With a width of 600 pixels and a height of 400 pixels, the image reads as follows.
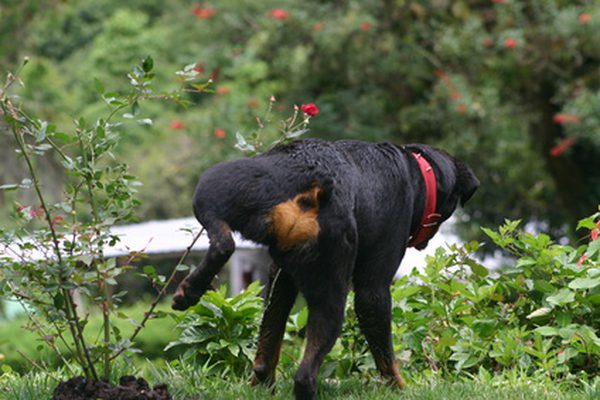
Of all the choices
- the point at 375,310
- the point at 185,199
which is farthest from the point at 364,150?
the point at 185,199

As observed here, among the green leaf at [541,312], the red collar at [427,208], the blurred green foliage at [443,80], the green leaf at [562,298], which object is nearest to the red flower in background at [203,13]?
the blurred green foliage at [443,80]

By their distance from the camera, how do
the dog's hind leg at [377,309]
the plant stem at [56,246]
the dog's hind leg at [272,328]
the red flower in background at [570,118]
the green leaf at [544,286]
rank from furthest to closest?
the red flower in background at [570,118]
the green leaf at [544,286]
the dog's hind leg at [272,328]
the dog's hind leg at [377,309]
the plant stem at [56,246]

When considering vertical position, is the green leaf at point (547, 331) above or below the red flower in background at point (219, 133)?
above

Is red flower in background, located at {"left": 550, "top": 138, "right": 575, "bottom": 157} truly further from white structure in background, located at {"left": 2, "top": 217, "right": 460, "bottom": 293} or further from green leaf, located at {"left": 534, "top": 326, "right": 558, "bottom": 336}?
green leaf, located at {"left": 534, "top": 326, "right": 558, "bottom": 336}

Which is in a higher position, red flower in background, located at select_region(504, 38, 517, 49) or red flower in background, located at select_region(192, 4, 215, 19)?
red flower in background, located at select_region(192, 4, 215, 19)

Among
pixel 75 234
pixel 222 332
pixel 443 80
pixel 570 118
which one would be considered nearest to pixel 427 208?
pixel 222 332

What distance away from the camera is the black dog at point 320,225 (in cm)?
425

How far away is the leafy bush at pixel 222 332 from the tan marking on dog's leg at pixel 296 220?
1.41m

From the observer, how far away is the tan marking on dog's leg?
13.9 ft

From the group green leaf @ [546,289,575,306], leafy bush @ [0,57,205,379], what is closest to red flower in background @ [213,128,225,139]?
green leaf @ [546,289,575,306]

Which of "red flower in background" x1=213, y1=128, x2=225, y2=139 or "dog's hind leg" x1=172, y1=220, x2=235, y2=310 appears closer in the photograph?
"dog's hind leg" x1=172, y1=220, x2=235, y2=310

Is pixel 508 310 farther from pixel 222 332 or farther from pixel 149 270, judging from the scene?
pixel 149 270

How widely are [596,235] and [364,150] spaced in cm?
144

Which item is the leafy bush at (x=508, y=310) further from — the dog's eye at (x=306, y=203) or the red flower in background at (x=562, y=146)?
the red flower in background at (x=562, y=146)
